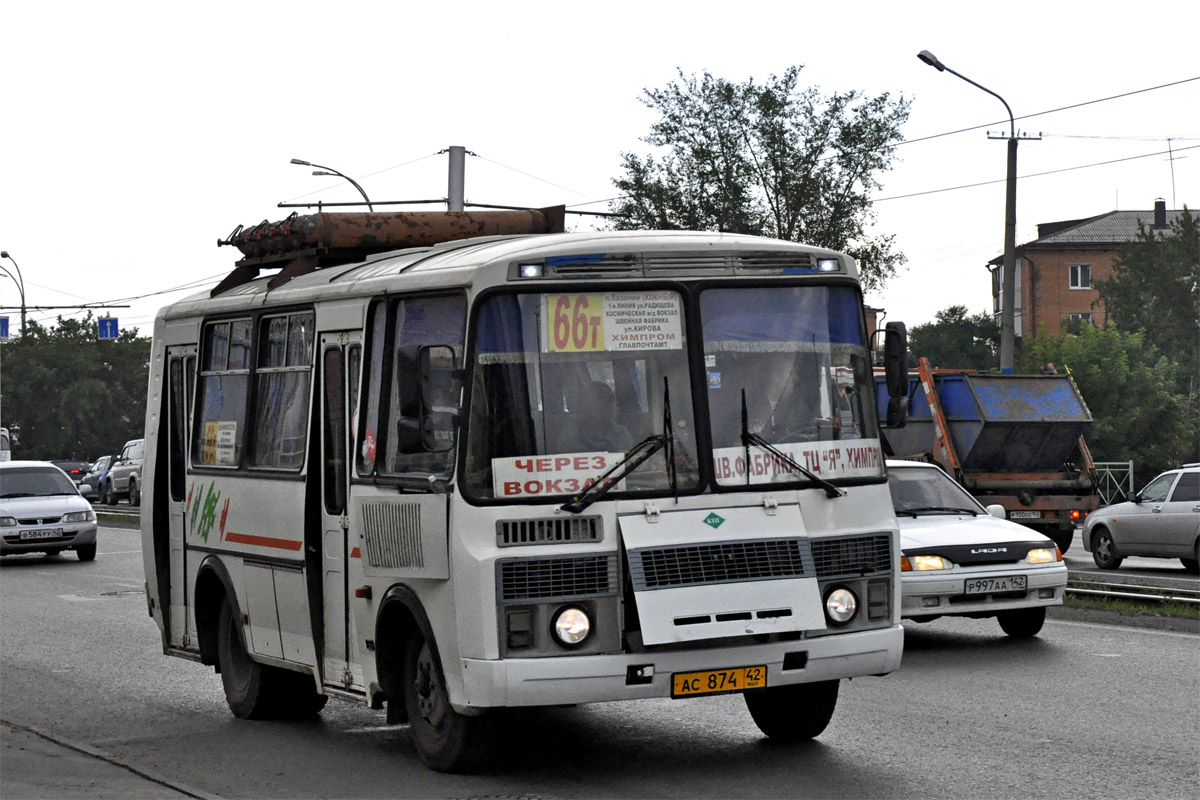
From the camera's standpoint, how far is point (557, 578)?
7715 mm

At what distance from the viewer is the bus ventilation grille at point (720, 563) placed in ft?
25.4

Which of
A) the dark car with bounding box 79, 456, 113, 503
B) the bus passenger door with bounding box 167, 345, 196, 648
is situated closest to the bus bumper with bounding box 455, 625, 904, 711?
the bus passenger door with bounding box 167, 345, 196, 648

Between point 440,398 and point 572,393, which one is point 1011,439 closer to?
point 572,393

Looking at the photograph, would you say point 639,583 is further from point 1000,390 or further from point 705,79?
point 705,79

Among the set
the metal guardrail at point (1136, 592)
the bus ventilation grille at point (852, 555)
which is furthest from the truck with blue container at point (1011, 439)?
the bus ventilation grille at point (852, 555)

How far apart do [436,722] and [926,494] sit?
293 inches

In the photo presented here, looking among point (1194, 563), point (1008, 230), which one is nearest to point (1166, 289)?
point (1008, 230)

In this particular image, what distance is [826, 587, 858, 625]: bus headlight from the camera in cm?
815

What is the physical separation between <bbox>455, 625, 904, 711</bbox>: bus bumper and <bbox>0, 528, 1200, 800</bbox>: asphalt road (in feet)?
1.60

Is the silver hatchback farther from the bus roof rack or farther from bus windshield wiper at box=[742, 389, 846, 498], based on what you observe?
bus windshield wiper at box=[742, 389, 846, 498]

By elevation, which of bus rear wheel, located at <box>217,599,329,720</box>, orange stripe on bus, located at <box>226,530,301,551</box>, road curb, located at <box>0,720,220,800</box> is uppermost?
orange stripe on bus, located at <box>226,530,301,551</box>

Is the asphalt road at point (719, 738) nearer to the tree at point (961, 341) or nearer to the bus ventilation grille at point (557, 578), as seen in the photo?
the bus ventilation grille at point (557, 578)

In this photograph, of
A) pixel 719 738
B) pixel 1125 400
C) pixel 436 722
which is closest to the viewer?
pixel 436 722

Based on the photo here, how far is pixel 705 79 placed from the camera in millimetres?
60000
